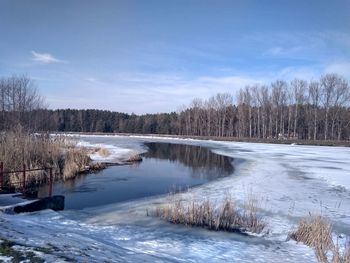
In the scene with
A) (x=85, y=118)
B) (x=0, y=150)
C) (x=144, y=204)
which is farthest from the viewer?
(x=85, y=118)

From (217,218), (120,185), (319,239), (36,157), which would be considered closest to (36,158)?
(36,157)

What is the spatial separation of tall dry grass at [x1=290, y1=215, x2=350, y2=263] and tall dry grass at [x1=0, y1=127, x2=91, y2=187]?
11891 mm

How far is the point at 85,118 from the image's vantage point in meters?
140

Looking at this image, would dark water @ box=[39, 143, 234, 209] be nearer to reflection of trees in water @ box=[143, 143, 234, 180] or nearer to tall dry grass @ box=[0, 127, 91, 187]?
reflection of trees in water @ box=[143, 143, 234, 180]

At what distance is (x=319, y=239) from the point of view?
830 cm

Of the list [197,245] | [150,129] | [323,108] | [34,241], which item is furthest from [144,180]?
[150,129]

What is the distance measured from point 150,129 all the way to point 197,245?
114m

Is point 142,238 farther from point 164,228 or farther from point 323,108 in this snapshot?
point 323,108

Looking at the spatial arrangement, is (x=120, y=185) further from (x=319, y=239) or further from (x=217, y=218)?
(x=319, y=239)

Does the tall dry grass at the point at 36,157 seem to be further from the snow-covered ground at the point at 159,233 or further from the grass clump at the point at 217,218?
the grass clump at the point at 217,218

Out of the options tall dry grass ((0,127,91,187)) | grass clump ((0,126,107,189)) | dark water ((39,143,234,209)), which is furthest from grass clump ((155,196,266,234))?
tall dry grass ((0,127,91,187))

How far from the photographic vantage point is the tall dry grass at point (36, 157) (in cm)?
1758

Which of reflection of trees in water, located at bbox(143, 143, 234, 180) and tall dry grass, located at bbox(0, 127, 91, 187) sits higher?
tall dry grass, located at bbox(0, 127, 91, 187)

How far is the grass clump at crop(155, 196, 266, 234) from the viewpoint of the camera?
34.1ft
